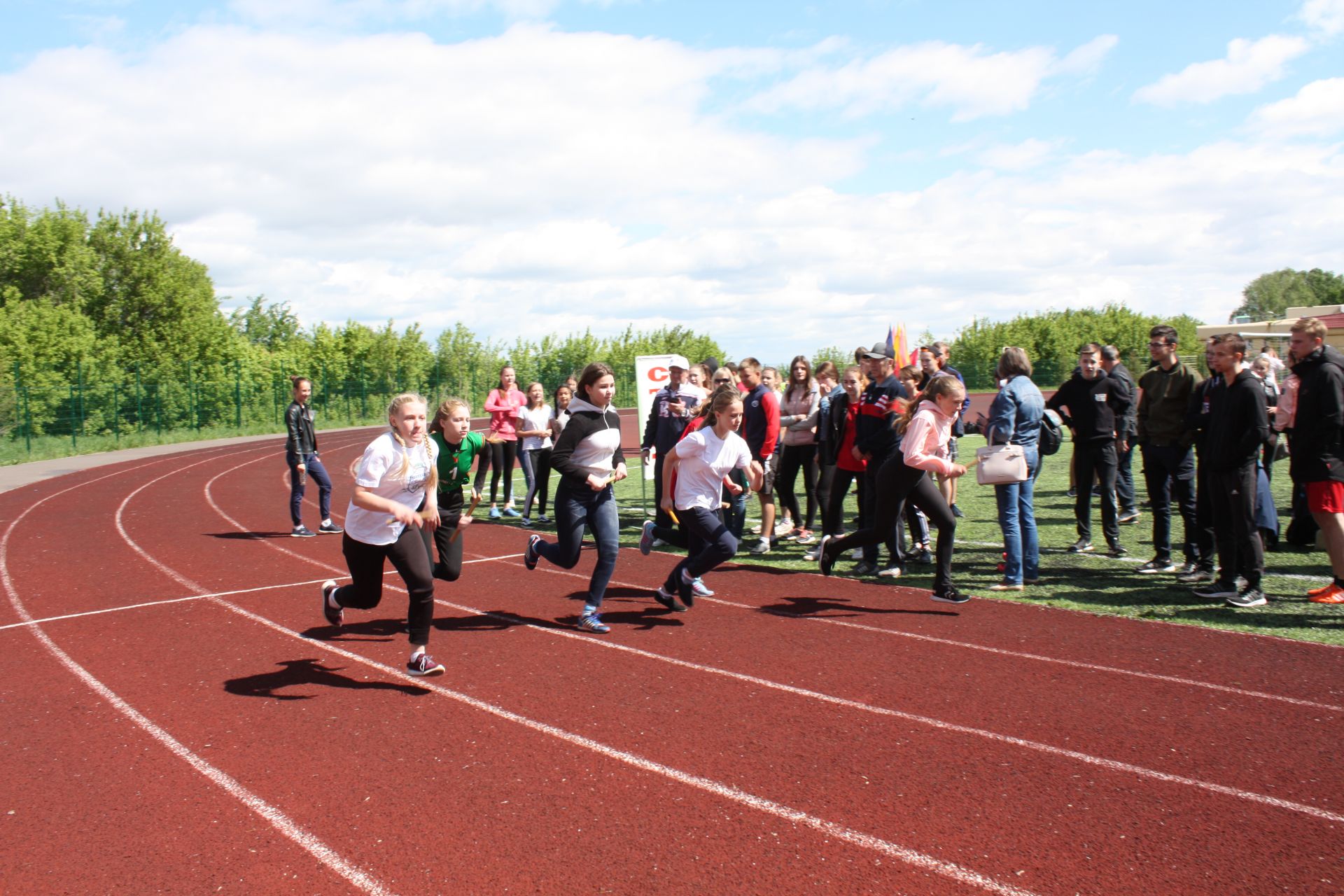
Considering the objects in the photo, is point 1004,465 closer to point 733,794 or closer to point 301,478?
point 733,794

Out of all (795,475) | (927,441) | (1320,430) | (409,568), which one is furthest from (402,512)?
(1320,430)

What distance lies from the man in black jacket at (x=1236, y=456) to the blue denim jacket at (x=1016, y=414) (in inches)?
51.6

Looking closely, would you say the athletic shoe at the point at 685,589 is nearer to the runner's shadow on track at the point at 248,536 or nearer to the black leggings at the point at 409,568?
the black leggings at the point at 409,568

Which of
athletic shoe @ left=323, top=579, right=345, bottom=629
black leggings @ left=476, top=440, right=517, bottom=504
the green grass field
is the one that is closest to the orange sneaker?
the green grass field

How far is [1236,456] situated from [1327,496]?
0.63 meters

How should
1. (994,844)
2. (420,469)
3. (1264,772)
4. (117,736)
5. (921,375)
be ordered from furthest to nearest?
(921,375), (420,469), (117,736), (1264,772), (994,844)

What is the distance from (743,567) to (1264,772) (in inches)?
219

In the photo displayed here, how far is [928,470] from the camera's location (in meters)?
7.46

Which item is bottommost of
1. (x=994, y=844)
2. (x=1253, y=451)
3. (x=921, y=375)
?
(x=994, y=844)

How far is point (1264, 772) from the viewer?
4402 mm

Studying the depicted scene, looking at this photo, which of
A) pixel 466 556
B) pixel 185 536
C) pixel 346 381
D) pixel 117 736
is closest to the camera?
pixel 117 736

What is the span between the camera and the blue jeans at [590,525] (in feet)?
22.8

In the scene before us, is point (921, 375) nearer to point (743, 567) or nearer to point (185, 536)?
point (743, 567)

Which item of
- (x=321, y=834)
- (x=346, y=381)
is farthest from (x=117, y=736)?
(x=346, y=381)
